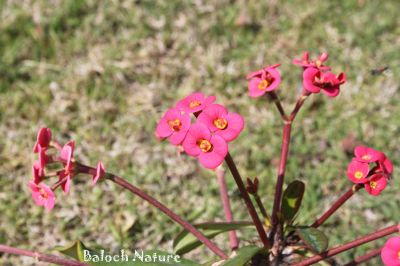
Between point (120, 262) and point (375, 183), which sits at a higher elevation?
point (375, 183)

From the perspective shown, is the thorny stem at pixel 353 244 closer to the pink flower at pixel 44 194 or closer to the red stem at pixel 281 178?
the red stem at pixel 281 178

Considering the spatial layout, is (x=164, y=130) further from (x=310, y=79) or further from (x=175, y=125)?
(x=310, y=79)

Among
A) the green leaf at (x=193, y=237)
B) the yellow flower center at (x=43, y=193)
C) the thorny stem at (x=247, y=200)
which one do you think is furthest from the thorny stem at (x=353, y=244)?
the yellow flower center at (x=43, y=193)

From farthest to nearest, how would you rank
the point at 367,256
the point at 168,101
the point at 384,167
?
the point at 168,101, the point at 367,256, the point at 384,167

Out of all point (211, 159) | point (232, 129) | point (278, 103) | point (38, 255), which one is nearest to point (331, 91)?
point (278, 103)

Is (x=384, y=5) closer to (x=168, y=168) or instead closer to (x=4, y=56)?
(x=168, y=168)

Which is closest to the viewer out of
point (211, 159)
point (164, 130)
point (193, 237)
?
point (211, 159)

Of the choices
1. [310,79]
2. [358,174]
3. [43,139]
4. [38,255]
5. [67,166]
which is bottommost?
[38,255]

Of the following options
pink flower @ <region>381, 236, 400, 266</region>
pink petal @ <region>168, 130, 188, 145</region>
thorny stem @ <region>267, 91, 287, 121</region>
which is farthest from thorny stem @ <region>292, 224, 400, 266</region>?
pink petal @ <region>168, 130, 188, 145</region>
